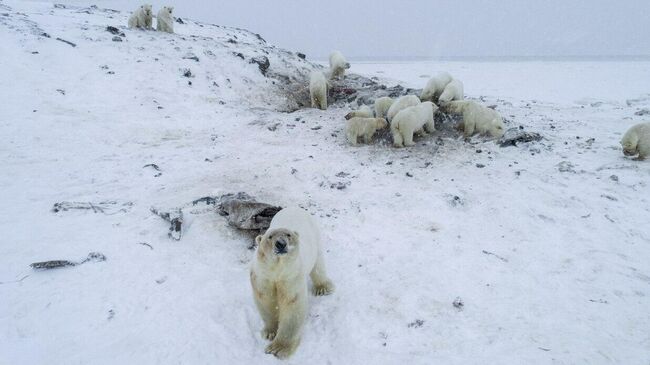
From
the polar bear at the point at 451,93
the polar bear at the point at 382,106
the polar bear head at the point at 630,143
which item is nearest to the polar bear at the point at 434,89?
the polar bear at the point at 451,93

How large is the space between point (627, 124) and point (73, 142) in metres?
12.6

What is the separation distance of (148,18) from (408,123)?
38.4 feet

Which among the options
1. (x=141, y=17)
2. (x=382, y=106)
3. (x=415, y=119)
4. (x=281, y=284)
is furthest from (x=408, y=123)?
(x=141, y=17)

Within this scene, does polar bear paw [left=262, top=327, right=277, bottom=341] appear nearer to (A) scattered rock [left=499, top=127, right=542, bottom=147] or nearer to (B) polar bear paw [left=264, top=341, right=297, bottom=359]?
(B) polar bear paw [left=264, top=341, right=297, bottom=359]

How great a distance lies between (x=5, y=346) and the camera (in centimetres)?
354

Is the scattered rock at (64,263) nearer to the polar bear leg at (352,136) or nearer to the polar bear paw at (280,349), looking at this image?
the polar bear paw at (280,349)

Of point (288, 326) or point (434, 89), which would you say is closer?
point (288, 326)

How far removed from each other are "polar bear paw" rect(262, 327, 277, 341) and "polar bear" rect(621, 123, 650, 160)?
24.2 feet

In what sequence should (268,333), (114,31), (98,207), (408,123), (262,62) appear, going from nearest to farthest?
1. (268,333)
2. (98,207)
3. (408,123)
4. (114,31)
5. (262,62)

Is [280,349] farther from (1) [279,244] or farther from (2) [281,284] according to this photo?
(1) [279,244]

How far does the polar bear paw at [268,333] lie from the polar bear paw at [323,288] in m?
0.75

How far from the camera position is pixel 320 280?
4629 millimetres

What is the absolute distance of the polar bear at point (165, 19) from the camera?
14923 millimetres

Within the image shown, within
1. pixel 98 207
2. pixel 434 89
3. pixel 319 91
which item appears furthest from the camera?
pixel 319 91
